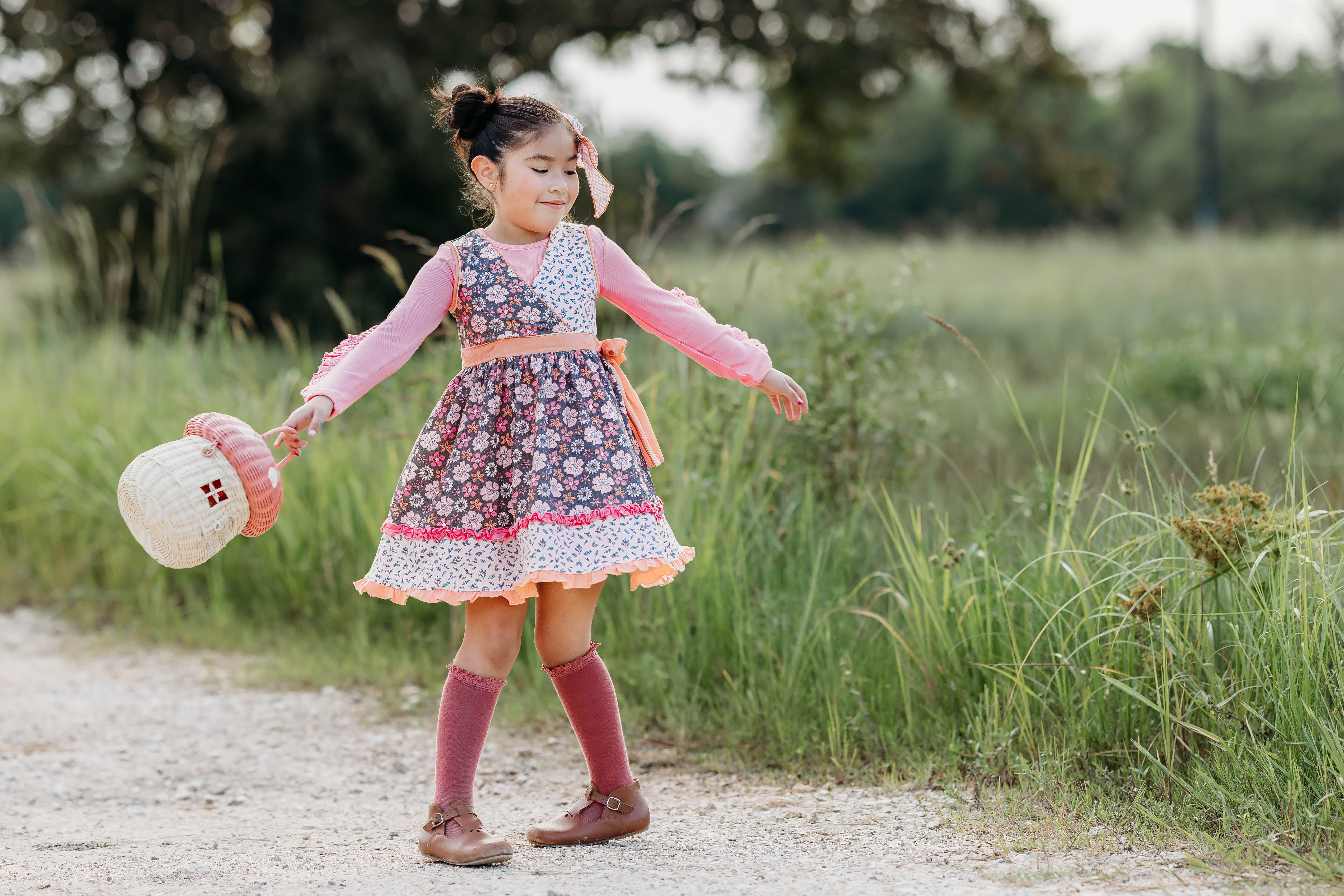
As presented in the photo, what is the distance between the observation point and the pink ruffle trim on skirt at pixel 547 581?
2.48m

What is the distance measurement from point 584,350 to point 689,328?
0.81 ft

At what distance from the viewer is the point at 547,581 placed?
2564 mm

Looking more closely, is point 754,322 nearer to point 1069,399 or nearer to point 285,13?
point 1069,399

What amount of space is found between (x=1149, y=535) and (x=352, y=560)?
297cm

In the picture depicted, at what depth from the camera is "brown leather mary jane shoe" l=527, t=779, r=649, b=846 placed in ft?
9.05

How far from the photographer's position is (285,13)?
1084 cm

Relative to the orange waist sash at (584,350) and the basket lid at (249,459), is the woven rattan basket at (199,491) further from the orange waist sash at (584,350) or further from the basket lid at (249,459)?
the orange waist sash at (584,350)

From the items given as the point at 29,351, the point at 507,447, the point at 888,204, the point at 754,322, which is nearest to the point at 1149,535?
the point at 507,447

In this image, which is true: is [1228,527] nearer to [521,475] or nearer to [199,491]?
[521,475]

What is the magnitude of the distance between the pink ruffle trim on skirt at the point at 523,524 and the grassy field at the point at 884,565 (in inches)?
34.7

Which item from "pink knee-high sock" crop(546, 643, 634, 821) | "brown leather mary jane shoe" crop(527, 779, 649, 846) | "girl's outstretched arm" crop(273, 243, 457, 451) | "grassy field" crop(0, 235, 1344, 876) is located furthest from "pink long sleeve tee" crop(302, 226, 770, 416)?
"brown leather mary jane shoe" crop(527, 779, 649, 846)

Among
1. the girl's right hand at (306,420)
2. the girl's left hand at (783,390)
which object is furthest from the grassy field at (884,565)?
the girl's right hand at (306,420)

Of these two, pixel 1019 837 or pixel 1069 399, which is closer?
pixel 1019 837

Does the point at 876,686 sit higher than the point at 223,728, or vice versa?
the point at 876,686
